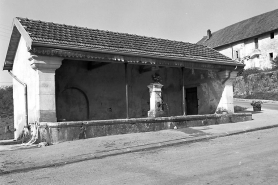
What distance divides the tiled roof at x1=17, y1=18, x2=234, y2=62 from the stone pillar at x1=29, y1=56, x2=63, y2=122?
2.03 feet

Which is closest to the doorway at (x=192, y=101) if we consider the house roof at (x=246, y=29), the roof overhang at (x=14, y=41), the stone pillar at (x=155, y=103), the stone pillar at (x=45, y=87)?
the stone pillar at (x=155, y=103)

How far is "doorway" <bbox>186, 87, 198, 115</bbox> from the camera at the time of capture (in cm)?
1697

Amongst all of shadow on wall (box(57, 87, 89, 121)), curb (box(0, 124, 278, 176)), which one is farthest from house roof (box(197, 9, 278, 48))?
curb (box(0, 124, 278, 176))

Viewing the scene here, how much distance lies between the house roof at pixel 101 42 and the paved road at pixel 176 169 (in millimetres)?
4663

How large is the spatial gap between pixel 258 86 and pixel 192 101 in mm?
18916

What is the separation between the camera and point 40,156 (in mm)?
8055

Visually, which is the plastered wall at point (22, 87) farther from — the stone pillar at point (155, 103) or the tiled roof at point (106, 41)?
the stone pillar at point (155, 103)

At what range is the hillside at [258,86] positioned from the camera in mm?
31267

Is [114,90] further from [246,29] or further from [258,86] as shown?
[246,29]

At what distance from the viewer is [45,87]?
10320mm

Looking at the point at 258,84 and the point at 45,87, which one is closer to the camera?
the point at 45,87

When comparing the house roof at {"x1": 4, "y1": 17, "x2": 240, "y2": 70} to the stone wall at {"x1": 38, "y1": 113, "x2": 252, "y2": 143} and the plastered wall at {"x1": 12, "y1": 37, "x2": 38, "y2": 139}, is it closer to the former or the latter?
the plastered wall at {"x1": 12, "y1": 37, "x2": 38, "y2": 139}

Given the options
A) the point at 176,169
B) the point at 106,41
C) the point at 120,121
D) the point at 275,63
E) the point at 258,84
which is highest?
the point at 275,63

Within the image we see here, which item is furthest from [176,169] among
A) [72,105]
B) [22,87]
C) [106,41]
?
[22,87]
